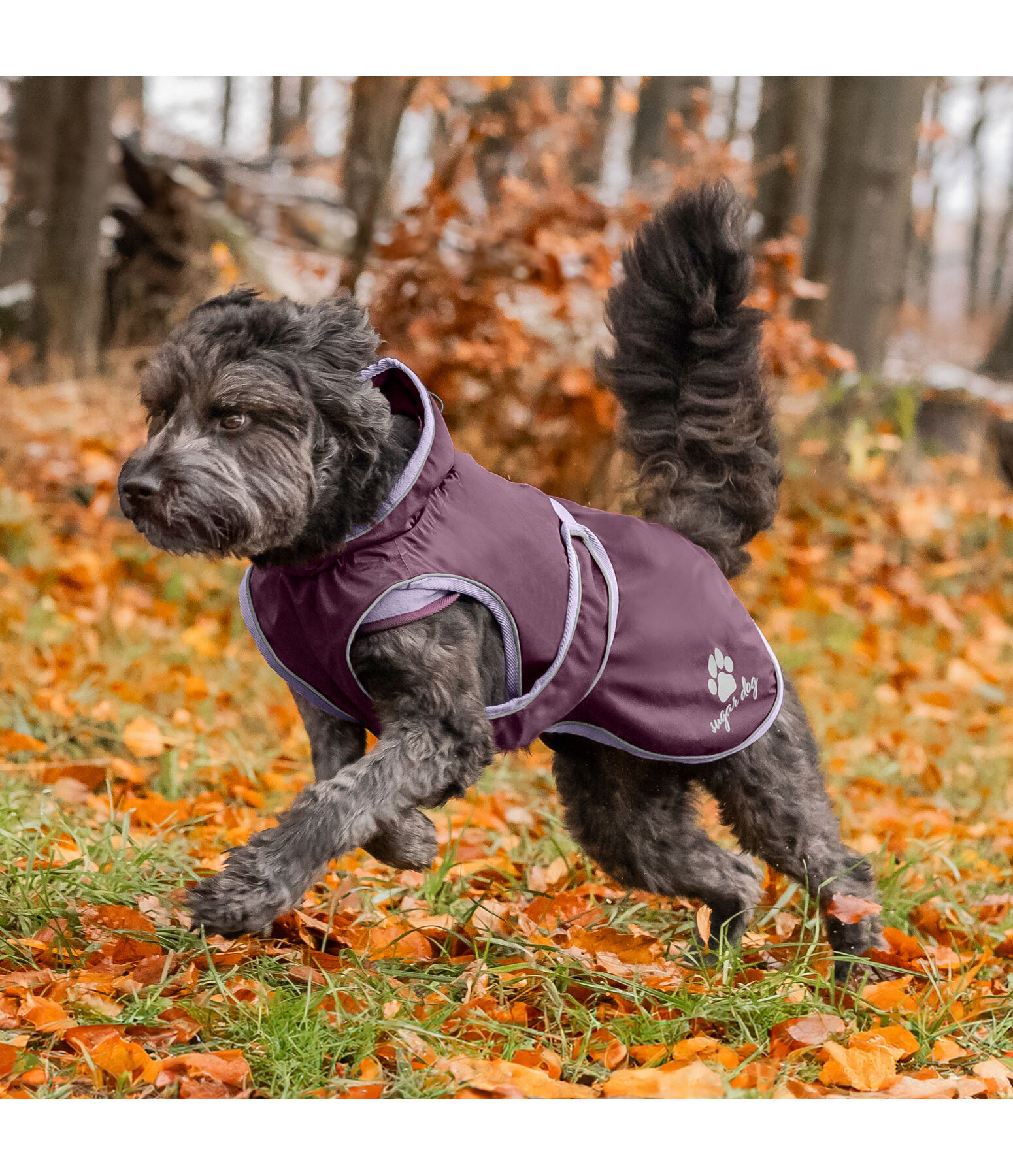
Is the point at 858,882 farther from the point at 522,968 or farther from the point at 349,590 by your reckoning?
the point at 349,590

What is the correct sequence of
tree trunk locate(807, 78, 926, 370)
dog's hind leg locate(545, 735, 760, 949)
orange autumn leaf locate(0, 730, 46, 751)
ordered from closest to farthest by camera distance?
dog's hind leg locate(545, 735, 760, 949), orange autumn leaf locate(0, 730, 46, 751), tree trunk locate(807, 78, 926, 370)

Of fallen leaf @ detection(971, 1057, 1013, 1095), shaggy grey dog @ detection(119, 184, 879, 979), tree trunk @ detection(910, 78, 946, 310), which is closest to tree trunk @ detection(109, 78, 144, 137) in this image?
tree trunk @ detection(910, 78, 946, 310)

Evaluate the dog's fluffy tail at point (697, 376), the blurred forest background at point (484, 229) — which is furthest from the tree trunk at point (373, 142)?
the dog's fluffy tail at point (697, 376)

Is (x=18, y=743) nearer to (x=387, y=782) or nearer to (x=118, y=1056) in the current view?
(x=118, y=1056)

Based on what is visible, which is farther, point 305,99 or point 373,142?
point 305,99

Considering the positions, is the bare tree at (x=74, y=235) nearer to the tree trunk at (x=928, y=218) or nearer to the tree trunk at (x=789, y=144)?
the tree trunk at (x=789, y=144)

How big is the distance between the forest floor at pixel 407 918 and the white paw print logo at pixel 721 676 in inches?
22.3

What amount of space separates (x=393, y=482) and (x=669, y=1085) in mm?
1591

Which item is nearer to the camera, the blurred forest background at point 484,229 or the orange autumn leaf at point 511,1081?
the orange autumn leaf at point 511,1081

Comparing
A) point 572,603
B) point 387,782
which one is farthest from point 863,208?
point 387,782

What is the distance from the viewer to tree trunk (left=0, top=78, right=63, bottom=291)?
1073 cm

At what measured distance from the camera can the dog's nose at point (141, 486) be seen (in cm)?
286

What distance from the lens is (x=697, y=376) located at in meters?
3.63

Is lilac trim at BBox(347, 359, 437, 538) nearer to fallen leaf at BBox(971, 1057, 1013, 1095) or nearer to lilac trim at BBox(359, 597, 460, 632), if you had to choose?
lilac trim at BBox(359, 597, 460, 632)
